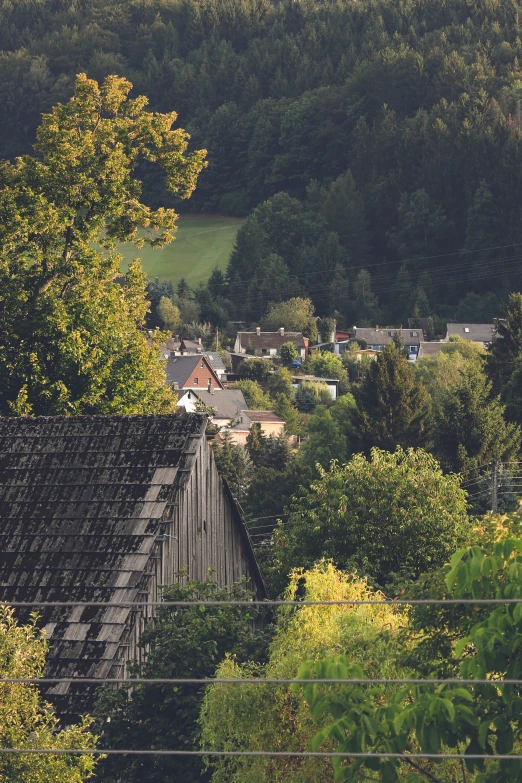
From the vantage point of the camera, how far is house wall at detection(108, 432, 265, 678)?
19875 millimetres

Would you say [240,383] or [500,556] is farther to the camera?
[240,383]

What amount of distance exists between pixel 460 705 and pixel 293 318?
160m

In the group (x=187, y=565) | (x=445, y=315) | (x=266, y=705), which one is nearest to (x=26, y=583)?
(x=187, y=565)

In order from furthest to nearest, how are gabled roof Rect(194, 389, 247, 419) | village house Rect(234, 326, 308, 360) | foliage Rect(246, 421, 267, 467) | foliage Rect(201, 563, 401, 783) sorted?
village house Rect(234, 326, 308, 360), gabled roof Rect(194, 389, 247, 419), foliage Rect(246, 421, 267, 467), foliage Rect(201, 563, 401, 783)

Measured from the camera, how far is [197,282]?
642 feet

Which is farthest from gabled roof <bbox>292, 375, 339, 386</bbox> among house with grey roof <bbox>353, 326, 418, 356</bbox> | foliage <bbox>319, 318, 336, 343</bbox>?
foliage <bbox>319, 318, 336, 343</bbox>

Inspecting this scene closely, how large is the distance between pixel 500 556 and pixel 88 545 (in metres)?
11.5

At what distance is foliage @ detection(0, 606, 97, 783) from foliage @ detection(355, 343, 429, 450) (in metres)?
45.9

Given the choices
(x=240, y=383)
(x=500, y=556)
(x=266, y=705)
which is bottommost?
(x=240, y=383)

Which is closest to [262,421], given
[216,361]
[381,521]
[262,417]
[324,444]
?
[262,417]

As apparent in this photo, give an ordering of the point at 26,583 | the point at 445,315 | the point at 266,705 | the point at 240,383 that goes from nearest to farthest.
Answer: the point at 266,705 → the point at 26,583 → the point at 240,383 → the point at 445,315

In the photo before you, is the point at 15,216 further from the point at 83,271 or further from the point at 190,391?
the point at 190,391

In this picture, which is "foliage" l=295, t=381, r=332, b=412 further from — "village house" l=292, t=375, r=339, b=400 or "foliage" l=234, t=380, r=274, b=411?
"foliage" l=234, t=380, r=274, b=411

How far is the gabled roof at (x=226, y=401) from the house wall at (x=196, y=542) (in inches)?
3571
